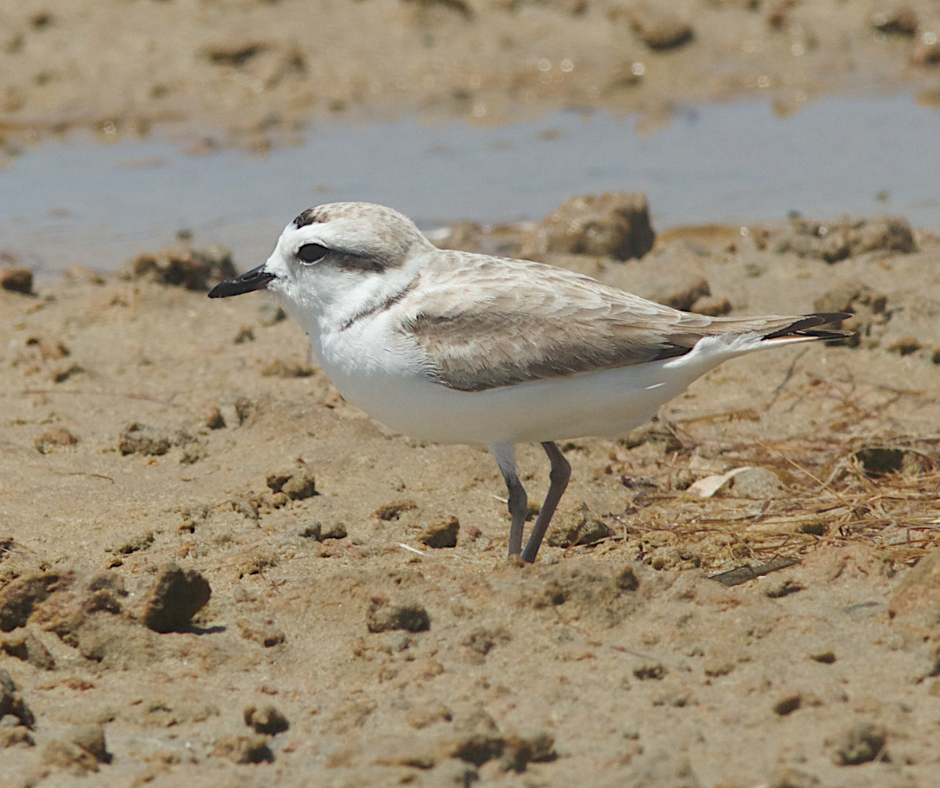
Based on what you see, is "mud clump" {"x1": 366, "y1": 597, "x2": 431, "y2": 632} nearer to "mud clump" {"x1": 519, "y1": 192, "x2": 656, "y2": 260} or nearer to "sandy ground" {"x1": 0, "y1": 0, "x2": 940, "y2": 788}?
"sandy ground" {"x1": 0, "y1": 0, "x2": 940, "y2": 788}

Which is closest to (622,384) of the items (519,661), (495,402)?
(495,402)

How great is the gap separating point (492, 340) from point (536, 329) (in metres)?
0.18

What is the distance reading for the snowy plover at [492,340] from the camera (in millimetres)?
5000

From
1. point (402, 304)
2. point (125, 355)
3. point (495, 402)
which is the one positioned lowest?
A: point (125, 355)

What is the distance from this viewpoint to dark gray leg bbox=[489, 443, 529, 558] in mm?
5266

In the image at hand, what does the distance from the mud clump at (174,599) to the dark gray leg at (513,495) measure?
1334 millimetres

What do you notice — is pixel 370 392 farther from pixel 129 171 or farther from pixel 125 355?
pixel 129 171

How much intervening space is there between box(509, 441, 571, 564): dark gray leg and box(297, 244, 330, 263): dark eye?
1.24 metres

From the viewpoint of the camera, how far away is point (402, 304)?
518 centimetres

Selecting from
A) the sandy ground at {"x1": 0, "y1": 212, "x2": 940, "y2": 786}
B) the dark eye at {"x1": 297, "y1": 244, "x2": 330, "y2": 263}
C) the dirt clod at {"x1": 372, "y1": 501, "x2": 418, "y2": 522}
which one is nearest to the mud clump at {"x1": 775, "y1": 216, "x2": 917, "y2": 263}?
the sandy ground at {"x1": 0, "y1": 212, "x2": 940, "y2": 786}

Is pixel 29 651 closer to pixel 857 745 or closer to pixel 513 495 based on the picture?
pixel 513 495

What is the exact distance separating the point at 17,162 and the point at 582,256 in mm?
7628

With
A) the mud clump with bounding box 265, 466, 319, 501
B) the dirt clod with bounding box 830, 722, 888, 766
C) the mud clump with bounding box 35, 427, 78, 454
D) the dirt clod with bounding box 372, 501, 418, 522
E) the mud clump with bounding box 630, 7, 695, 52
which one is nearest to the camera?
the dirt clod with bounding box 830, 722, 888, 766

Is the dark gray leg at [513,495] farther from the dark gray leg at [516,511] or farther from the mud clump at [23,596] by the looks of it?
the mud clump at [23,596]
